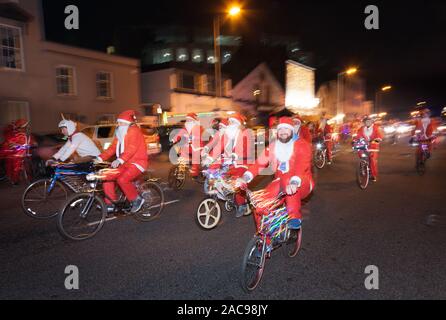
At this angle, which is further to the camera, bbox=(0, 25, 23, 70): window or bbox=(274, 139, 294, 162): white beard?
bbox=(0, 25, 23, 70): window

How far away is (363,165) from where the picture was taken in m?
9.28

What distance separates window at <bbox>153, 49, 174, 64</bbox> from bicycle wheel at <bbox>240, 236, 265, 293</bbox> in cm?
3838

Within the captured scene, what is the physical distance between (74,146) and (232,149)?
3071 millimetres

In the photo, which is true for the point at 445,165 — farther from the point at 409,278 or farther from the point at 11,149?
the point at 11,149

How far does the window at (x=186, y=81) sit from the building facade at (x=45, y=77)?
21.5ft

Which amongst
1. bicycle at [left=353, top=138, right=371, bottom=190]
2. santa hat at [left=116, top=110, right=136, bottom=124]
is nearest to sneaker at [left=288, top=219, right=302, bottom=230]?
santa hat at [left=116, top=110, right=136, bottom=124]

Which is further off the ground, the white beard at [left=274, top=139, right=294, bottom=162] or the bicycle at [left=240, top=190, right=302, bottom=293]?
the white beard at [left=274, top=139, right=294, bottom=162]

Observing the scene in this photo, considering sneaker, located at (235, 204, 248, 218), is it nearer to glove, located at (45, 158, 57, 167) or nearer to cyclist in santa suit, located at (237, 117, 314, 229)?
cyclist in santa suit, located at (237, 117, 314, 229)

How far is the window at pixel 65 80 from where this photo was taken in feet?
65.4

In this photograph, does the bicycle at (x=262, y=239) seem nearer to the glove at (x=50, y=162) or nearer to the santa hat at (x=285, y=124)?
the santa hat at (x=285, y=124)

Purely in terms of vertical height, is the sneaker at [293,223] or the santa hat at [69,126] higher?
the santa hat at [69,126]

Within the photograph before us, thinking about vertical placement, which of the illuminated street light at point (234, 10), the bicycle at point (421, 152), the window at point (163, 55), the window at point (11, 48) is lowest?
the bicycle at point (421, 152)

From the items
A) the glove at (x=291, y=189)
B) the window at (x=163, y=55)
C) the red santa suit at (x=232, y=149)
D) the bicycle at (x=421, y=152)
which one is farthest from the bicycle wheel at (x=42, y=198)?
the window at (x=163, y=55)

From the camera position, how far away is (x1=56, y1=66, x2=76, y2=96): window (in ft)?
65.4
